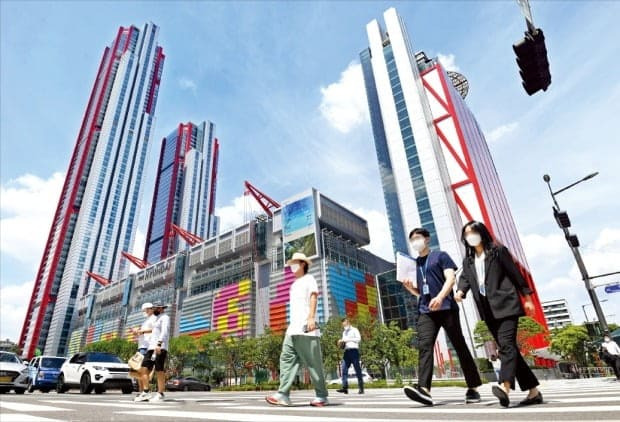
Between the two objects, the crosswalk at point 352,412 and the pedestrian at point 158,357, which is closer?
the crosswalk at point 352,412

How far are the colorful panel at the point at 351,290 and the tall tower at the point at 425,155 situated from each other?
30.5ft

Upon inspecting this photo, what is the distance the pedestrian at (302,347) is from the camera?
3.99 metres

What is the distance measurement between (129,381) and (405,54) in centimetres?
6305

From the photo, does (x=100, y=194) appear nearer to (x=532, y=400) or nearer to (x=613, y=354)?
(x=613, y=354)

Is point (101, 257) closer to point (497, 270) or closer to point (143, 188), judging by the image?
point (143, 188)

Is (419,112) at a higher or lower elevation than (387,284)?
higher

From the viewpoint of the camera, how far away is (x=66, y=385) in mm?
10469

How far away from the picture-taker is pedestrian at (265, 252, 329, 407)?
3.99 meters

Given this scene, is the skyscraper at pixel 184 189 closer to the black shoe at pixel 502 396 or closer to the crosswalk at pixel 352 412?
the crosswalk at pixel 352 412

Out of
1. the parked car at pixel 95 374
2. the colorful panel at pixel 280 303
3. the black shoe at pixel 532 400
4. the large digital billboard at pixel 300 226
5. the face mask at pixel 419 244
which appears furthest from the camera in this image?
the large digital billboard at pixel 300 226

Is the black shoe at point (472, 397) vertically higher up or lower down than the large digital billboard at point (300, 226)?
lower down

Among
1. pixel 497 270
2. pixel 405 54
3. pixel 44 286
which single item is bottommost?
pixel 497 270

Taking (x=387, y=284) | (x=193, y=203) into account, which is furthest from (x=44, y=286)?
(x=387, y=284)

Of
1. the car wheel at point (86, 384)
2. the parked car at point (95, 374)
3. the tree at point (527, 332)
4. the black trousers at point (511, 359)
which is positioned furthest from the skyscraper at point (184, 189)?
the black trousers at point (511, 359)
